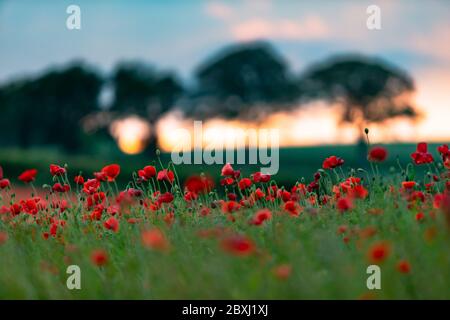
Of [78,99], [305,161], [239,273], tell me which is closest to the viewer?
[239,273]

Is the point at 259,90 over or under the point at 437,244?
over

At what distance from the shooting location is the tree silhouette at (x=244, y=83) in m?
42.0

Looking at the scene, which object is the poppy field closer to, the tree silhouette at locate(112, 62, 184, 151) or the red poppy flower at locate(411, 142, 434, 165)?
the red poppy flower at locate(411, 142, 434, 165)

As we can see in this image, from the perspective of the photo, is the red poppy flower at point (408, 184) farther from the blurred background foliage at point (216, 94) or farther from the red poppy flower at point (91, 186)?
the blurred background foliage at point (216, 94)

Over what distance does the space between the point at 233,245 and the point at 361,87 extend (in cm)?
4011

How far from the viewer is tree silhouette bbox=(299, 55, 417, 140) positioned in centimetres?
4144

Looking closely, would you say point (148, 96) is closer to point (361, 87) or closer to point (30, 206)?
point (361, 87)

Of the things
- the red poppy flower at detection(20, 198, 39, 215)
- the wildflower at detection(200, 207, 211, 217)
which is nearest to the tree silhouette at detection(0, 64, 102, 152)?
the red poppy flower at detection(20, 198, 39, 215)

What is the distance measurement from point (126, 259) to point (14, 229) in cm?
164

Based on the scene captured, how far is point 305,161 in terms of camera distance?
135 ft

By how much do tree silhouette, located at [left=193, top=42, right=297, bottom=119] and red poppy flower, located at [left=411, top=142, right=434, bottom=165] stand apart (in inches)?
1391
